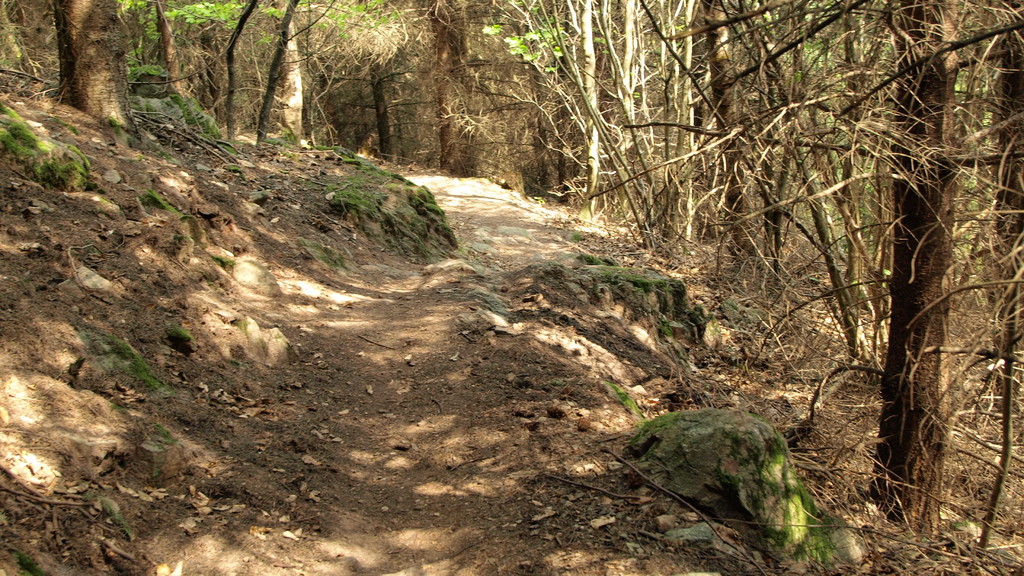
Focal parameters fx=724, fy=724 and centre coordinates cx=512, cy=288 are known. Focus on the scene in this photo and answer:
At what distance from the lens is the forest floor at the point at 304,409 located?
10.9 feet

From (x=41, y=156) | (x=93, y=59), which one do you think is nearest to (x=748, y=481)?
(x=41, y=156)

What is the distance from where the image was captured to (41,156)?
226 inches

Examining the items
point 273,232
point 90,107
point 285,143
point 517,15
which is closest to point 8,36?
point 285,143

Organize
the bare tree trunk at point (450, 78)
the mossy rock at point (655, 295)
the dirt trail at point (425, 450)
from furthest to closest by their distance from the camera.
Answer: the bare tree trunk at point (450, 78) → the mossy rock at point (655, 295) → the dirt trail at point (425, 450)

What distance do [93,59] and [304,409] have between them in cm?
483

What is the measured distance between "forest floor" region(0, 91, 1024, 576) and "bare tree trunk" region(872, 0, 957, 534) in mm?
314

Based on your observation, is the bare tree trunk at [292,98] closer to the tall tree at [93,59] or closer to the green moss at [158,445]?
the tall tree at [93,59]

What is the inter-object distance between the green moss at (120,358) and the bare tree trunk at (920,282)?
4391 millimetres

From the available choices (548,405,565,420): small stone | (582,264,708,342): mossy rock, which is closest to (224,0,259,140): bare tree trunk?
(582,264,708,342): mossy rock

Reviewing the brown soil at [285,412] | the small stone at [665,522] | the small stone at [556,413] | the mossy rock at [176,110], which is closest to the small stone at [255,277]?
the brown soil at [285,412]

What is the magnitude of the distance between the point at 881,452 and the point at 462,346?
10.4 feet

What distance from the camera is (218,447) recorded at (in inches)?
161

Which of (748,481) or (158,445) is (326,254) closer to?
(158,445)

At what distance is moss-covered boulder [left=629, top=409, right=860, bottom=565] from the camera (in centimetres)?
373
